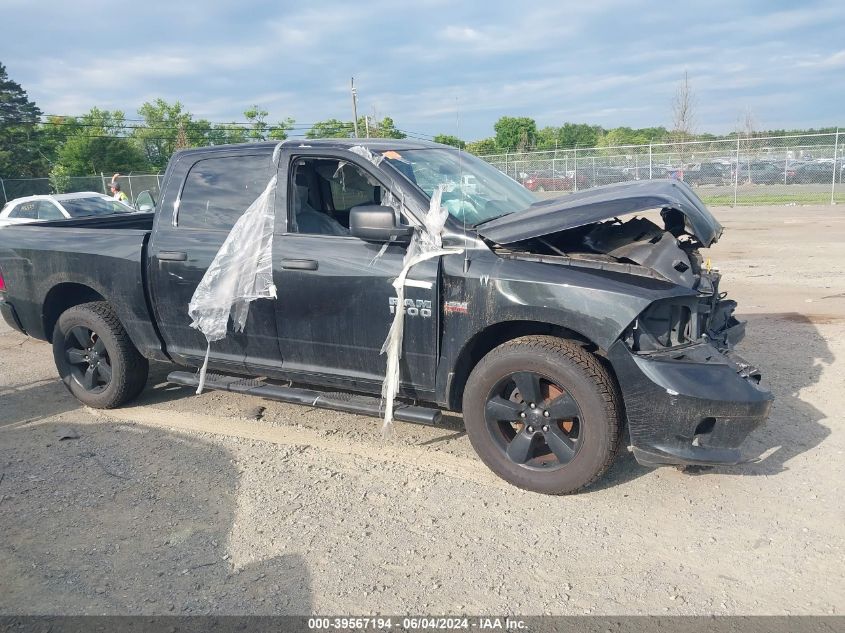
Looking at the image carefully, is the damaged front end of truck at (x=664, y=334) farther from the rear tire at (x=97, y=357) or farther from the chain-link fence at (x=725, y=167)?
the chain-link fence at (x=725, y=167)

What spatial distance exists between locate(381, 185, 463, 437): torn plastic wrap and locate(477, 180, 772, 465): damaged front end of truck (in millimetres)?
262

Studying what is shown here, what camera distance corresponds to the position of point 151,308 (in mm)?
4953

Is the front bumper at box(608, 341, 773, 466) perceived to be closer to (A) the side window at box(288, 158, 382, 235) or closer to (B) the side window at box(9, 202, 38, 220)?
(A) the side window at box(288, 158, 382, 235)

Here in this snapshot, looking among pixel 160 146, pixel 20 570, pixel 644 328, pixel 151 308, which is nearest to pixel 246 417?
pixel 151 308

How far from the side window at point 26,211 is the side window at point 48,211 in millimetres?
146

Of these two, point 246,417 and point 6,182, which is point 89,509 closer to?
point 246,417

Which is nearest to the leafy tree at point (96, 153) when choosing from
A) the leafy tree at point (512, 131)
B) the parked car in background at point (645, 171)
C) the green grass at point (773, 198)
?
the leafy tree at point (512, 131)

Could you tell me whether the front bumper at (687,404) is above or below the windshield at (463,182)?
below

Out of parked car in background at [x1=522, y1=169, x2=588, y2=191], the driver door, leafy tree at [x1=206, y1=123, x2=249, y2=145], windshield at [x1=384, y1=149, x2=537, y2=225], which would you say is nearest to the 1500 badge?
the driver door

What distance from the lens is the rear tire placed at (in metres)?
5.22

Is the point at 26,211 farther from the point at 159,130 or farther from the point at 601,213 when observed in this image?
the point at 159,130

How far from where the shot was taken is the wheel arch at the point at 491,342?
3.79 meters

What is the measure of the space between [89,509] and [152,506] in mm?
370

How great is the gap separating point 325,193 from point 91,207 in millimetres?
11992
